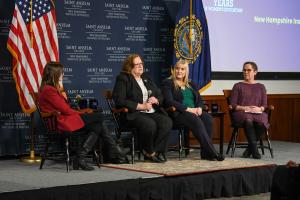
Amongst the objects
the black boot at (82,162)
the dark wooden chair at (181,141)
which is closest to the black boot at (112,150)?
the black boot at (82,162)

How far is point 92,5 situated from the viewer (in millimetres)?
7559

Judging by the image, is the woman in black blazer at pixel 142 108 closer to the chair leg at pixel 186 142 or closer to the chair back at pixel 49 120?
the chair leg at pixel 186 142

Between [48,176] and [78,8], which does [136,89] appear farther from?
[48,176]

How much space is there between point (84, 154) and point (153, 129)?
0.76m

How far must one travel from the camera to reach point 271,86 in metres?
9.63

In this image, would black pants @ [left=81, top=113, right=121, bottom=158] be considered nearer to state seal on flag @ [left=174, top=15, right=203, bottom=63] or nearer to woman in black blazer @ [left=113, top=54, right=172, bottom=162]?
woman in black blazer @ [left=113, top=54, right=172, bottom=162]

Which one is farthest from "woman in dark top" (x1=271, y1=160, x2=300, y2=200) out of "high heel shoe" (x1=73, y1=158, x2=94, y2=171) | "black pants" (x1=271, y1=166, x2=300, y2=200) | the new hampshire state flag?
the new hampshire state flag

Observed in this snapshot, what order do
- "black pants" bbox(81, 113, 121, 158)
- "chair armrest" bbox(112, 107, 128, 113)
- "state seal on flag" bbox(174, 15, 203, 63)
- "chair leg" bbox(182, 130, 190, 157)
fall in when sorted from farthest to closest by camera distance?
"state seal on flag" bbox(174, 15, 203, 63) < "chair leg" bbox(182, 130, 190, 157) < "chair armrest" bbox(112, 107, 128, 113) < "black pants" bbox(81, 113, 121, 158)

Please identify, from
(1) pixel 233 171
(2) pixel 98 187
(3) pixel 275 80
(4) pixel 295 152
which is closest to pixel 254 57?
(3) pixel 275 80

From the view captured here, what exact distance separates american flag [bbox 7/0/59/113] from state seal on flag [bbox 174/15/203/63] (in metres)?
1.69

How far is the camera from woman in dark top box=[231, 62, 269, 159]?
7551 millimetres

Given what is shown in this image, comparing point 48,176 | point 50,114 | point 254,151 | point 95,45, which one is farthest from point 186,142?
point 48,176

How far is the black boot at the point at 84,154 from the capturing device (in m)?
6.40

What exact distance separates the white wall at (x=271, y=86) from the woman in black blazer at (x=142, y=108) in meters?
1.97
